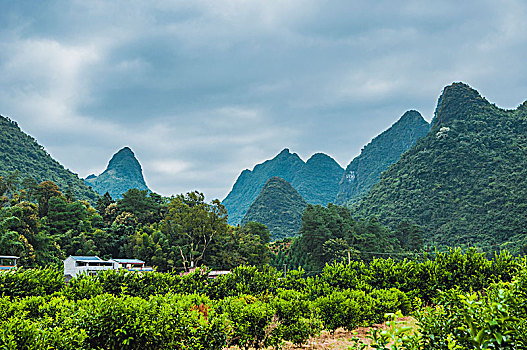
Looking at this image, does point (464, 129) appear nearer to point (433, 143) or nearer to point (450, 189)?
point (433, 143)

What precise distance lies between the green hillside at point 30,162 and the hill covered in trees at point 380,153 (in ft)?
224

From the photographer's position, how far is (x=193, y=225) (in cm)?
2802

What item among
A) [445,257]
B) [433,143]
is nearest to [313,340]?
[445,257]

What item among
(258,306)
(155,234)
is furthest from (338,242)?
(258,306)

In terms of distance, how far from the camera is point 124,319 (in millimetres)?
3520

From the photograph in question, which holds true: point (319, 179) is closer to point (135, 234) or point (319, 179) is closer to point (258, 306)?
point (135, 234)

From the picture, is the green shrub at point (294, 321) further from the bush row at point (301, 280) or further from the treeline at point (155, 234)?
the treeline at point (155, 234)

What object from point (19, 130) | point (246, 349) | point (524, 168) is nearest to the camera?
point (246, 349)

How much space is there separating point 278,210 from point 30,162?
4701cm

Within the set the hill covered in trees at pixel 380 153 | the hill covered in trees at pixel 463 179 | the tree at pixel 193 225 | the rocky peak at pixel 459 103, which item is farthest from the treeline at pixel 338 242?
the hill covered in trees at pixel 380 153

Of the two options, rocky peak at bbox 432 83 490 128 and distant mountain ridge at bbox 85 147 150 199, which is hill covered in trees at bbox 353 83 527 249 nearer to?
rocky peak at bbox 432 83 490 128

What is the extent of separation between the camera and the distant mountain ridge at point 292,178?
121875 millimetres

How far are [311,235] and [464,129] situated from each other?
40.2m

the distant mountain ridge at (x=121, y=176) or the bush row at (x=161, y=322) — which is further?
the distant mountain ridge at (x=121, y=176)
